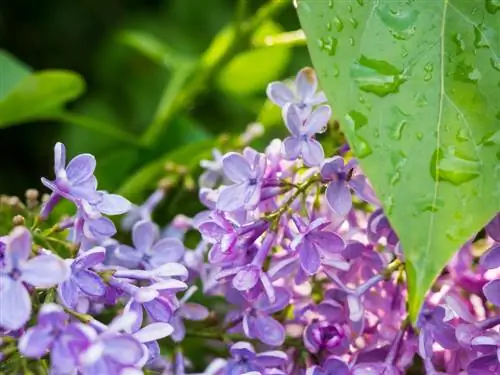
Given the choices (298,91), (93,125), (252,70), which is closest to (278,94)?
(298,91)

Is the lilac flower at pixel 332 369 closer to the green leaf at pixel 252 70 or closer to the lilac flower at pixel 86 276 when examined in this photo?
the lilac flower at pixel 86 276

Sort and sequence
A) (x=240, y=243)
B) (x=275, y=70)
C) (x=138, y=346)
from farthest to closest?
1. (x=275, y=70)
2. (x=240, y=243)
3. (x=138, y=346)

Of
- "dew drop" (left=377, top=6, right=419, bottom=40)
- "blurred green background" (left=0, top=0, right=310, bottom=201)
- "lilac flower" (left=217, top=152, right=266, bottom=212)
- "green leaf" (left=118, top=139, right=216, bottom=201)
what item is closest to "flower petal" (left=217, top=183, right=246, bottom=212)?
"lilac flower" (left=217, top=152, right=266, bottom=212)

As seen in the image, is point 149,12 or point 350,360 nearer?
point 350,360

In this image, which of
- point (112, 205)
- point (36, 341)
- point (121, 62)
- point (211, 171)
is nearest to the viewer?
point (36, 341)

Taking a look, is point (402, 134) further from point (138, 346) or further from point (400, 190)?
point (138, 346)

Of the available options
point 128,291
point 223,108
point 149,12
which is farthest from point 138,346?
point 149,12

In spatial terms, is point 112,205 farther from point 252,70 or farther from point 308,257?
point 252,70
